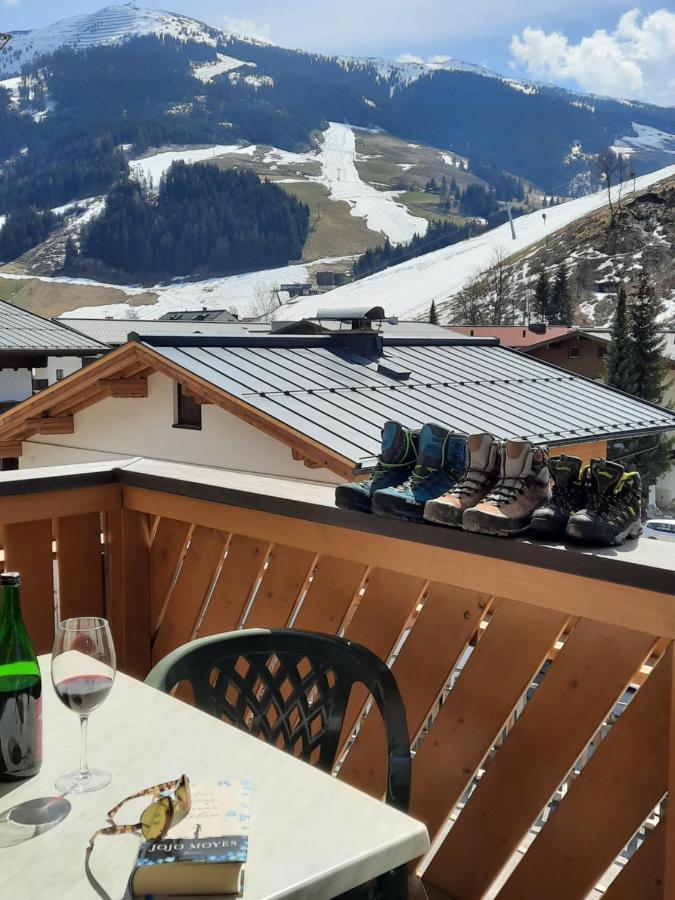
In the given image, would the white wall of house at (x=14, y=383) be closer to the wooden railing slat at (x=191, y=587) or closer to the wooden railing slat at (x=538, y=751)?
the wooden railing slat at (x=191, y=587)

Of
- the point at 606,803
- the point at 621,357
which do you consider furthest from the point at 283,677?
the point at 621,357

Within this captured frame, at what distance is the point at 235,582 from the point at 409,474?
0.63 m

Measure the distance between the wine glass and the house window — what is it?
929 cm

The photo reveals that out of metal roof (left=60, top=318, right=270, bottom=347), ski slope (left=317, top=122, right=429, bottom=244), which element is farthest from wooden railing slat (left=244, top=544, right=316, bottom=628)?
ski slope (left=317, top=122, right=429, bottom=244)

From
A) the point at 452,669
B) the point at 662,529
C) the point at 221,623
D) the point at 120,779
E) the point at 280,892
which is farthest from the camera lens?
the point at 662,529

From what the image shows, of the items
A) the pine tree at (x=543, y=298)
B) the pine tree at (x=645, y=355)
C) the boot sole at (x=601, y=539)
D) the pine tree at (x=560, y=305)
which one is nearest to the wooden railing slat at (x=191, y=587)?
the boot sole at (x=601, y=539)

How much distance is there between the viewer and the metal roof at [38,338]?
1593 centimetres

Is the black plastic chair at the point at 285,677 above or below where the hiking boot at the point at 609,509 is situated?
below

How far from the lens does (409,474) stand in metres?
2.10

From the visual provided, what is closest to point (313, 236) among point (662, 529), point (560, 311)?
point (560, 311)

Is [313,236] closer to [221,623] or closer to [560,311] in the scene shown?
[560,311]

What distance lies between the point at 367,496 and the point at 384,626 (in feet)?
0.97

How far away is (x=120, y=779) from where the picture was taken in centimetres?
133

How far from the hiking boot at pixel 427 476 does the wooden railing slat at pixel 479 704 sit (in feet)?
0.90
